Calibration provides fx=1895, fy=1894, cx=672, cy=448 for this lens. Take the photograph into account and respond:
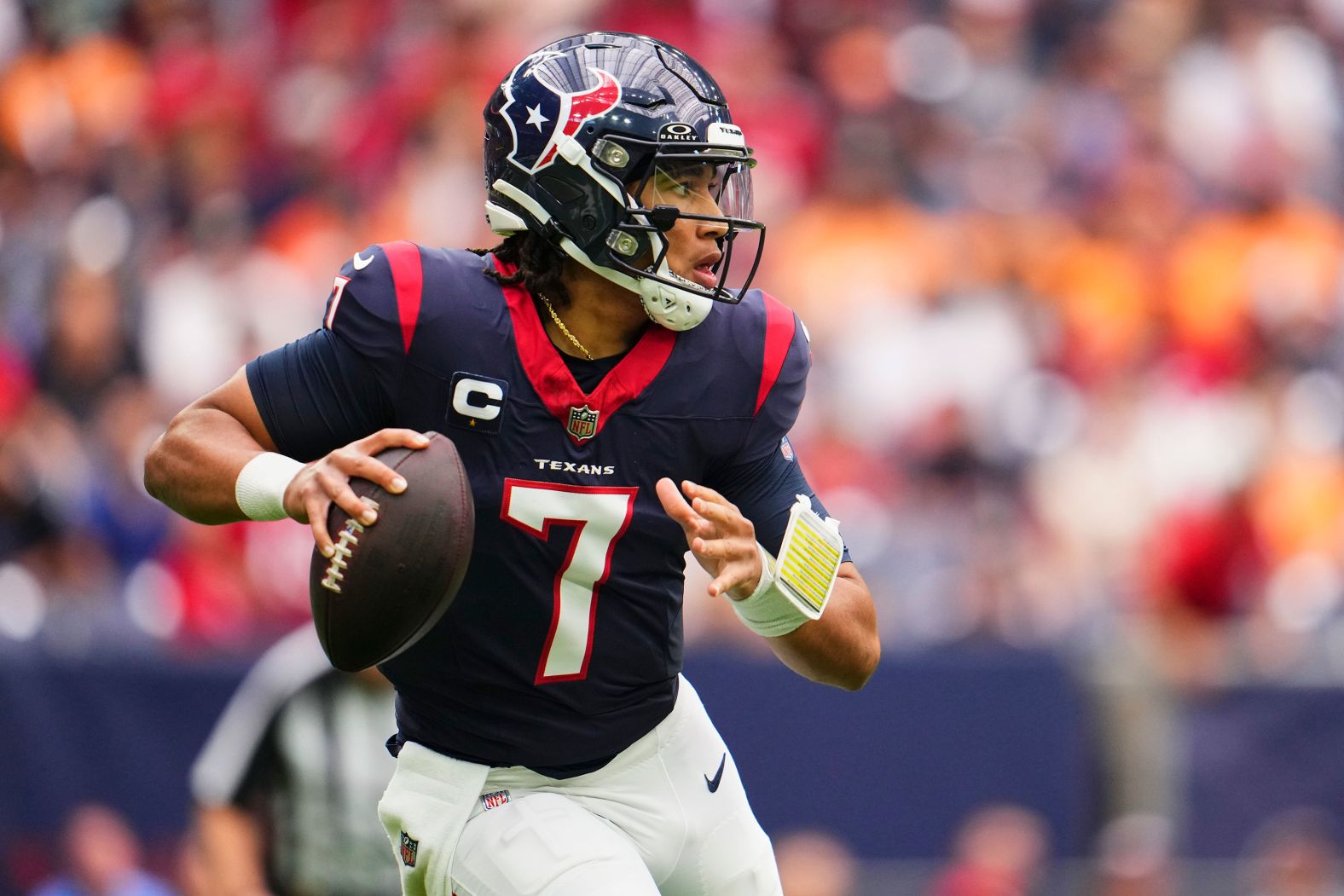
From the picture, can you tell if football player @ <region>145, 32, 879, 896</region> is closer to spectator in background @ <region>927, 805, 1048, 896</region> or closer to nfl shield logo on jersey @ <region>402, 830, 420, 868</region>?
nfl shield logo on jersey @ <region>402, 830, 420, 868</region>

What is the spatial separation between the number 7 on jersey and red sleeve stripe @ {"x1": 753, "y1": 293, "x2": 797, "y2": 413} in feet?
1.05

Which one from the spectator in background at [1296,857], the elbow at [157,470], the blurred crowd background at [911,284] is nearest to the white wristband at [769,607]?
the elbow at [157,470]

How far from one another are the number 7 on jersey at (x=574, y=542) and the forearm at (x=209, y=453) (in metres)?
0.44

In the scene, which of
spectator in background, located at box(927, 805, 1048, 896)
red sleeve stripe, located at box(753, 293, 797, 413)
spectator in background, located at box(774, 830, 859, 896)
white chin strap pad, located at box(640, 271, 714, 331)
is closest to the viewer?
white chin strap pad, located at box(640, 271, 714, 331)

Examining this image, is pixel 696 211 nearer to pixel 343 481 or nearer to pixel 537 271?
pixel 537 271

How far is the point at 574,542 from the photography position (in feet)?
10.5

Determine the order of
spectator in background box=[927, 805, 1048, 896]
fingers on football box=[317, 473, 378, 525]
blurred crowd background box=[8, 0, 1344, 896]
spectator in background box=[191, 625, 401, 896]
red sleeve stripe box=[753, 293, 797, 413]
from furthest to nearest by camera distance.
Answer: blurred crowd background box=[8, 0, 1344, 896]
spectator in background box=[927, 805, 1048, 896]
spectator in background box=[191, 625, 401, 896]
red sleeve stripe box=[753, 293, 797, 413]
fingers on football box=[317, 473, 378, 525]

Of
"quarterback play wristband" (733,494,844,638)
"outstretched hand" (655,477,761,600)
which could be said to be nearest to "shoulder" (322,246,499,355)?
"outstretched hand" (655,477,761,600)

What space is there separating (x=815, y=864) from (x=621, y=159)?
12.3 feet

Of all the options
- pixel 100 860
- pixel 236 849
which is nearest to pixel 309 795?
pixel 236 849

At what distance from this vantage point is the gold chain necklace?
129 inches

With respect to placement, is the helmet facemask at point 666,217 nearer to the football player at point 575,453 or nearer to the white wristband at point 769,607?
the football player at point 575,453

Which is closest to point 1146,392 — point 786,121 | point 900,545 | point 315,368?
point 900,545

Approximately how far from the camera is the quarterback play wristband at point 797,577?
10.4ft
